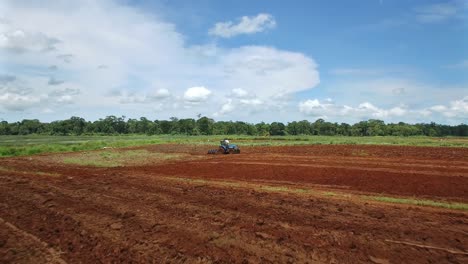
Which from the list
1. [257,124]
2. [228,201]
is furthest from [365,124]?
[228,201]

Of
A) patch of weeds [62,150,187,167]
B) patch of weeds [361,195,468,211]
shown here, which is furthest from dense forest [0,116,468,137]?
patch of weeds [361,195,468,211]

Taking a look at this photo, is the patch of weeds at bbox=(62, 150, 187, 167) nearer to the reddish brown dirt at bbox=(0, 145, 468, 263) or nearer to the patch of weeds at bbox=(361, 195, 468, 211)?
the reddish brown dirt at bbox=(0, 145, 468, 263)

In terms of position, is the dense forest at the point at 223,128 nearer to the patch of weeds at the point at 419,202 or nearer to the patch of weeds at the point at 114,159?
the patch of weeds at the point at 114,159

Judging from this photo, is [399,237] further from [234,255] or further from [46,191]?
[46,191]

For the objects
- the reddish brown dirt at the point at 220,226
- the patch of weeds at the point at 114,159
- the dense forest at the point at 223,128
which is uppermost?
the dense forest at the point at 223,128

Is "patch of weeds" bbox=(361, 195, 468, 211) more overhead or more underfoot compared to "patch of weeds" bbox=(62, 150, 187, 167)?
more overhead

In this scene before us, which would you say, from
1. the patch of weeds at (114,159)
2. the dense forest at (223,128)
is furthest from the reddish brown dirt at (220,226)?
the dense forest at (223,128)

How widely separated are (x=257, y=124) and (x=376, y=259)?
141160 millimetres

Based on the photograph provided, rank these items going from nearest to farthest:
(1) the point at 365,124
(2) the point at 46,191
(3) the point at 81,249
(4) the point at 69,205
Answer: (3) the point at 81,249 → (4) the point at 69,205 → (2) the point at 46,191 → (1) the point at 365,124

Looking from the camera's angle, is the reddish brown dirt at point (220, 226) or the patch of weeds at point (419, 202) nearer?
the reddish brown dirt at point (220, 226)

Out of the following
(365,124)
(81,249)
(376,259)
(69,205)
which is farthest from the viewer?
(365,124)

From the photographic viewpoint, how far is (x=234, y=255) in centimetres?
684

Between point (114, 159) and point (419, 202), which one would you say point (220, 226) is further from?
point (114, 159)

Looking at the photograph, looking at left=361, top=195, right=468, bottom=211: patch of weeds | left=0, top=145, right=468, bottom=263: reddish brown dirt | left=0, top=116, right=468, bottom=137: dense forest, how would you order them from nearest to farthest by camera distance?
left=0, top=145, right=468, bottom=263: reddish brown dirt < left=361, top=195, right=468, bottom=211: patch of weeds < left=0, top=116, right=468, bottom=137: dense forest
